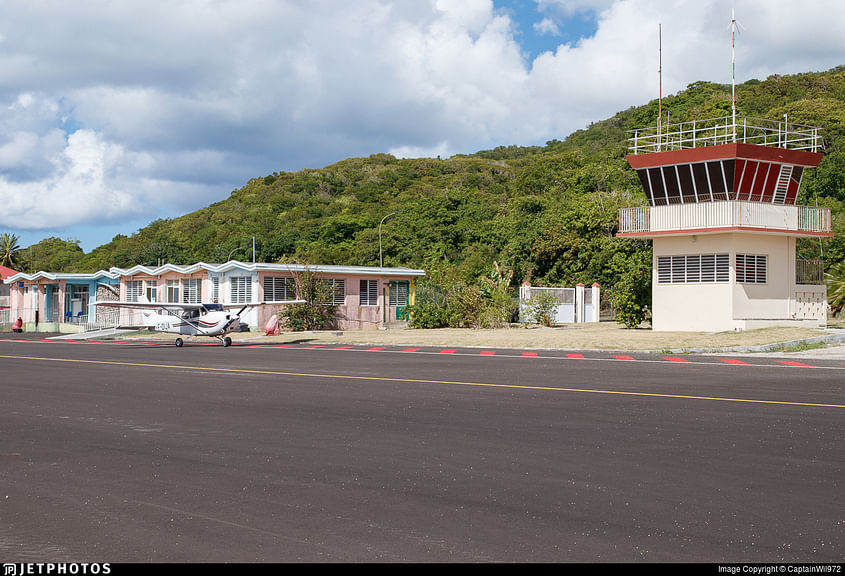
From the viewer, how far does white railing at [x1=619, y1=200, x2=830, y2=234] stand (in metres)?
32.1

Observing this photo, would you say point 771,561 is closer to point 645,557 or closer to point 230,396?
point 645,557

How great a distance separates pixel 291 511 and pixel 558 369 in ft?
46.7

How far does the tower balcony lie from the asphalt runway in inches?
687

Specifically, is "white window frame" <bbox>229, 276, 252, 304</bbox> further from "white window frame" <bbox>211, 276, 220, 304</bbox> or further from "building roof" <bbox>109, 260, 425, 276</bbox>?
"white window frame" <bbox>211, 276, 220, 304</bbox>

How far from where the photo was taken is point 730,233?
32188 millimetres

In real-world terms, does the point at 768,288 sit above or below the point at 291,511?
above

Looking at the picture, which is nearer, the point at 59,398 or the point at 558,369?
the point at 59,398

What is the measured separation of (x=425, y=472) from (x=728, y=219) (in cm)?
2776

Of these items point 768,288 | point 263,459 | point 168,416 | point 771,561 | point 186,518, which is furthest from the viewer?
point 768,288

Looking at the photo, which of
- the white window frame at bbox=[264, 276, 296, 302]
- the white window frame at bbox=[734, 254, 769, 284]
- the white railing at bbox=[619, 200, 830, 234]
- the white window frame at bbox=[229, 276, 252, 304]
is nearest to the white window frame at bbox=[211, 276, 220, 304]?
the white window frame at bbox=[229, 276, 252, 304]

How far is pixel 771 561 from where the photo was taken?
5.06 meters

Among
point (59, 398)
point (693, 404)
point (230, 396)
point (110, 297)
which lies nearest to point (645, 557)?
point (693, 404)

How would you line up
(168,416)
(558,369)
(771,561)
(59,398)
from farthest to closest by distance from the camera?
(558,369), (59,398), (168,416), (771,561)

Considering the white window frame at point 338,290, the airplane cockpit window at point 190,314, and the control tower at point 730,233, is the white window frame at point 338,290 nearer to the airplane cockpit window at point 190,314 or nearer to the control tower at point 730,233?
the airplane cockpit window at point 190,314
